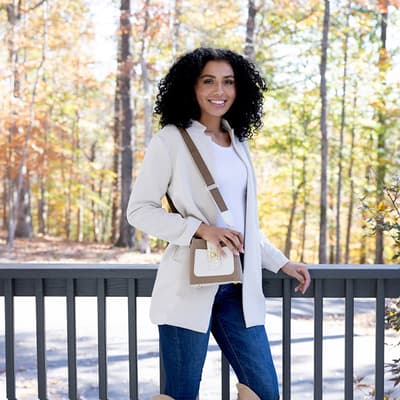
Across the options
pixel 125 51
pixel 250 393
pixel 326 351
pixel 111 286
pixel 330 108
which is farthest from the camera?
pixel 330 108

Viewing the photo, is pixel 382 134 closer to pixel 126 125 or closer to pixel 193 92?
pixel 126 125

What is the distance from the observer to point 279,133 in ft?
45.9

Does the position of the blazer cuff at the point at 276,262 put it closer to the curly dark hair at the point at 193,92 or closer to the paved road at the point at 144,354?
the curly dark hair at the point at 193,92

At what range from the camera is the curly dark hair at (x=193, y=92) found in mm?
1816

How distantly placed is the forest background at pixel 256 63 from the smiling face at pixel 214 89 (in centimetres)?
946

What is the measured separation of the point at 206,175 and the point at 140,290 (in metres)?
0.60

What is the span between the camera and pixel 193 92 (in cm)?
183

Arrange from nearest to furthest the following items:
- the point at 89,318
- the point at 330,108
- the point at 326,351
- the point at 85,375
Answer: the point at 85,375 < the point at 326,351 < the point at 89,318 < the point at 330,108

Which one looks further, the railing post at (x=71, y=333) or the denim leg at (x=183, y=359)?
the railing post at (x=71, y=333)

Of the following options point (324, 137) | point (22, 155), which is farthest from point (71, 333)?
point (22, 155)

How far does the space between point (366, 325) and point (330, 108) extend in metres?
8.47

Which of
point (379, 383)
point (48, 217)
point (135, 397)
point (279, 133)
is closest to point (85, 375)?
point (135, 397)

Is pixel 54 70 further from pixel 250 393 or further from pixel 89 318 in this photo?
pixel 250 393

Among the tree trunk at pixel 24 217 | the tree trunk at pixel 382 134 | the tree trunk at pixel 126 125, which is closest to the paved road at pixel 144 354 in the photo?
the tree trunk at pixel 126 125
